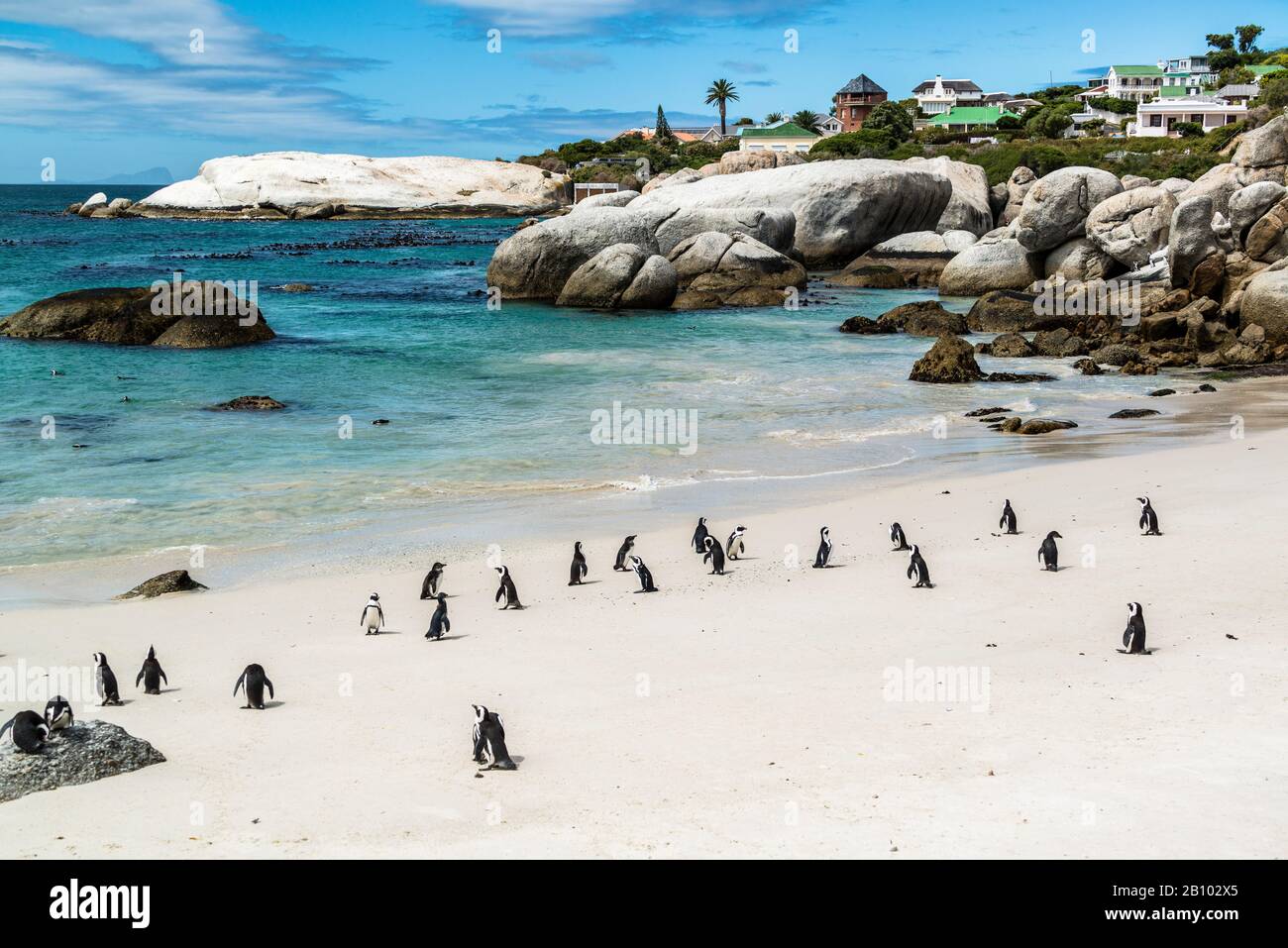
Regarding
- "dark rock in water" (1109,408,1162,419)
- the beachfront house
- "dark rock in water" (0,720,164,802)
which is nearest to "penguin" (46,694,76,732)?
"dark rock in water" (0,720,164,802)

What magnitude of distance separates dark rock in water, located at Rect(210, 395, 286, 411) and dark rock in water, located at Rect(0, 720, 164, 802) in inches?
641

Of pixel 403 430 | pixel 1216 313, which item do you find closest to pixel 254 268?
pixel 403 430

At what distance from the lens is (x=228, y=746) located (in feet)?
25.7

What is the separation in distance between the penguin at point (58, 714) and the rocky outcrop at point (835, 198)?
40.6 meters

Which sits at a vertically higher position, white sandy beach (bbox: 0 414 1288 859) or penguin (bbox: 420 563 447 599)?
penguin (bbox: 420 563 447 599)

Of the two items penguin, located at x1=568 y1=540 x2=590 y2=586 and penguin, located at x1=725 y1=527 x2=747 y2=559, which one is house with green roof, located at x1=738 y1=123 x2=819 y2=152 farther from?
penguin, located at x1=568 y1=540 x2=590 y2=586

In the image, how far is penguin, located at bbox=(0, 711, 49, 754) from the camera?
7129 millimetres

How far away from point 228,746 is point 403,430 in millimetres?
13934

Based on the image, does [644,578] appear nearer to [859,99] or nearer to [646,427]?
[646,427]

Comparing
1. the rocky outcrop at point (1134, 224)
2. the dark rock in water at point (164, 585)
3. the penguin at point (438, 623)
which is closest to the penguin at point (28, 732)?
the penguin at point (438, 623)

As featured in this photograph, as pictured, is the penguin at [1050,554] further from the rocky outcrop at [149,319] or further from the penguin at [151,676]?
the rocky outcrop at [149,319]

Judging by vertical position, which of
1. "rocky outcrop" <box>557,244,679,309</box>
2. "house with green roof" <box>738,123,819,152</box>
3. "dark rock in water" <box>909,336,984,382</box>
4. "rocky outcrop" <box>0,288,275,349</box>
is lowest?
"dark rock in water" <box>909,336,984,382</box>

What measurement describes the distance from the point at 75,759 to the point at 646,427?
49.3 ft
